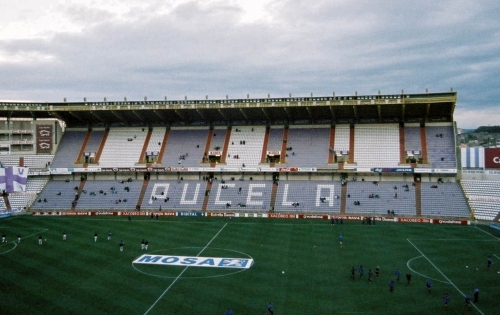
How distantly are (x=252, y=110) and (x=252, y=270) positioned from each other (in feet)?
133

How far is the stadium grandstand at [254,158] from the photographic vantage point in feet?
199

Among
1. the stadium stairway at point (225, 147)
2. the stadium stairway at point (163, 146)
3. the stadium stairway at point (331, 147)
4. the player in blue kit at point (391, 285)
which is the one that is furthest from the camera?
the stadium stairway at point (163, 146)

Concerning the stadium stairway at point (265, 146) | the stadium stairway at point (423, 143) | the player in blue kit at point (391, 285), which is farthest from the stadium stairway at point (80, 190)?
the stadium stairway at point (423, 143)

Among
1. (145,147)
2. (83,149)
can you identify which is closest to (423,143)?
(145,147)

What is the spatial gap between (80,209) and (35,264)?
30.1 metres

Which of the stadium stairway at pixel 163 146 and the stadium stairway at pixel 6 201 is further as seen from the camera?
the stadium stairway at pixel 163 146

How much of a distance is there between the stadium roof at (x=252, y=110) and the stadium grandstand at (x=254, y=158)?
0.18 m

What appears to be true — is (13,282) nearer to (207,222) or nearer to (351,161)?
(207,222)

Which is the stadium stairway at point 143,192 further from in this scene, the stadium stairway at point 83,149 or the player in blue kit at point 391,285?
the player in blue kit at point 391,285

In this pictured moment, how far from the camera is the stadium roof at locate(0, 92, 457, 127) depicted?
64750 millimetres

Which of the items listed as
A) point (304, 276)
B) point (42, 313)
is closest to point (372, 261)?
point (304, 276)

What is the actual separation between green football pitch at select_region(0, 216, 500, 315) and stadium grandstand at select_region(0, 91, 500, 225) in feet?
31.2

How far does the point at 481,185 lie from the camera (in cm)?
5909

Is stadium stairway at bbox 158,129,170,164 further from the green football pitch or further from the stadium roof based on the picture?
the green football pitch
